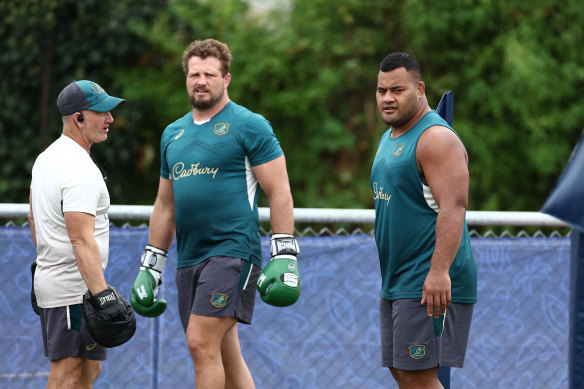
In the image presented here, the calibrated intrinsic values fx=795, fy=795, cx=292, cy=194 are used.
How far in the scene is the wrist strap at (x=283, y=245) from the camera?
13.8 ft

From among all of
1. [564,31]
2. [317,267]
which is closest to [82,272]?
[317,267]

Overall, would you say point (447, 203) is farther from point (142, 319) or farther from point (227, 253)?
point (142, 319)

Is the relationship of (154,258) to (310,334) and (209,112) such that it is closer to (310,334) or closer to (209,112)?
(209,112)

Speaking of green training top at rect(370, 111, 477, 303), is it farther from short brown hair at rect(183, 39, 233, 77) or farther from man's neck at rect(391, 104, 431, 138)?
short brown hair at rect(183, 39, 233, 77)

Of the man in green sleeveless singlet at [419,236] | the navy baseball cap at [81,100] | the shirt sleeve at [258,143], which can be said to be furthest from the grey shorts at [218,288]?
the navy baseball cap at [81,100]

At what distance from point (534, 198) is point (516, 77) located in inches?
91.1

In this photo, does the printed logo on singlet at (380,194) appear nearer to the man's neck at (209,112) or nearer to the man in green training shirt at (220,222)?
the man in green training shirt at (220,222)

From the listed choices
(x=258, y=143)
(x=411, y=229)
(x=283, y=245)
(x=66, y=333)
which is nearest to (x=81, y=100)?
(x=258, y=143)

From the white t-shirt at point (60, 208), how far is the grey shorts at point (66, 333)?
4 centimetres

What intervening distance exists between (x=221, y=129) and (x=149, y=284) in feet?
3.15

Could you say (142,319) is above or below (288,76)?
below

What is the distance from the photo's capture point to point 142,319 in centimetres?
498

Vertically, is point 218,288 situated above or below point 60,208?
below

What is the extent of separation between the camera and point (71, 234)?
3.87 m
